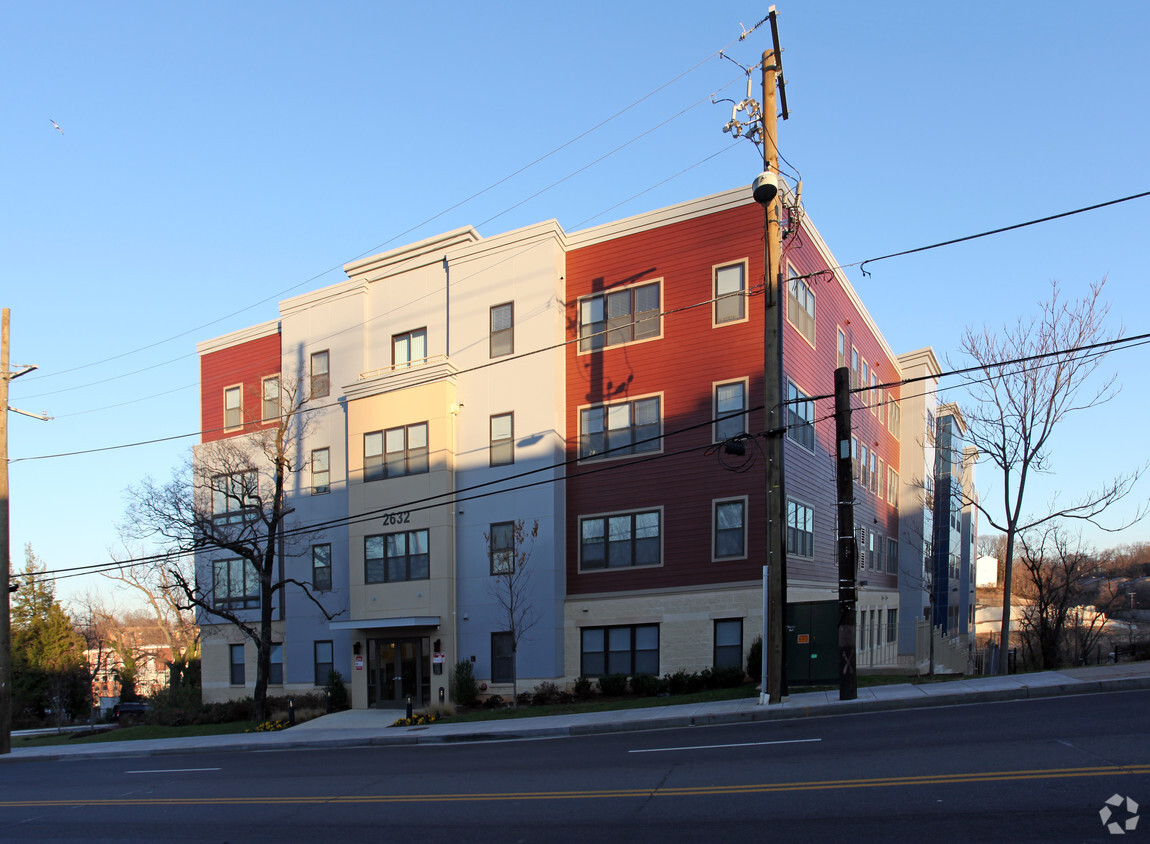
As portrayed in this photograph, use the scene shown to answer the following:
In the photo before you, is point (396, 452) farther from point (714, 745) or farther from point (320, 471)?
point (714, 745)

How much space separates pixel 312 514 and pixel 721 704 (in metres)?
19.8

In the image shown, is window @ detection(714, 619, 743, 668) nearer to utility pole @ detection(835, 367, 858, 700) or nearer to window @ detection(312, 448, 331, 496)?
utility pole @ detection(835, 367, 858, 700)

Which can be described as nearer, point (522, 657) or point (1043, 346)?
point (1043, 346)

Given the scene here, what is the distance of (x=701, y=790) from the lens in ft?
33.6

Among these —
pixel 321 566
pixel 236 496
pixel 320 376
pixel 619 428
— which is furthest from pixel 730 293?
pixel 321 566

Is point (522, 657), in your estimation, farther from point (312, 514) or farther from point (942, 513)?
point (942, 513)

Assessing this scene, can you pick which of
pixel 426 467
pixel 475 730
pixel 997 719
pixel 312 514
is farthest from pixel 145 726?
pixel 997 719

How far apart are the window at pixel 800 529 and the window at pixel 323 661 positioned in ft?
56.7

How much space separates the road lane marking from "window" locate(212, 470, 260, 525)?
17422mm

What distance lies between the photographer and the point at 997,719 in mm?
12938

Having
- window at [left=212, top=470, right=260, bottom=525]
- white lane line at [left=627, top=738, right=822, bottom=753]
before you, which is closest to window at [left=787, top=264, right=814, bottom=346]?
white lane line at [left=627, top=738, right=822, bottom=753]

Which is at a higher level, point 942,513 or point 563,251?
point 563,251

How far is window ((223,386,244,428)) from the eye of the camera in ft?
123

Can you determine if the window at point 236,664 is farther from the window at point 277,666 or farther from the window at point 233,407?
the window at point 233,407
